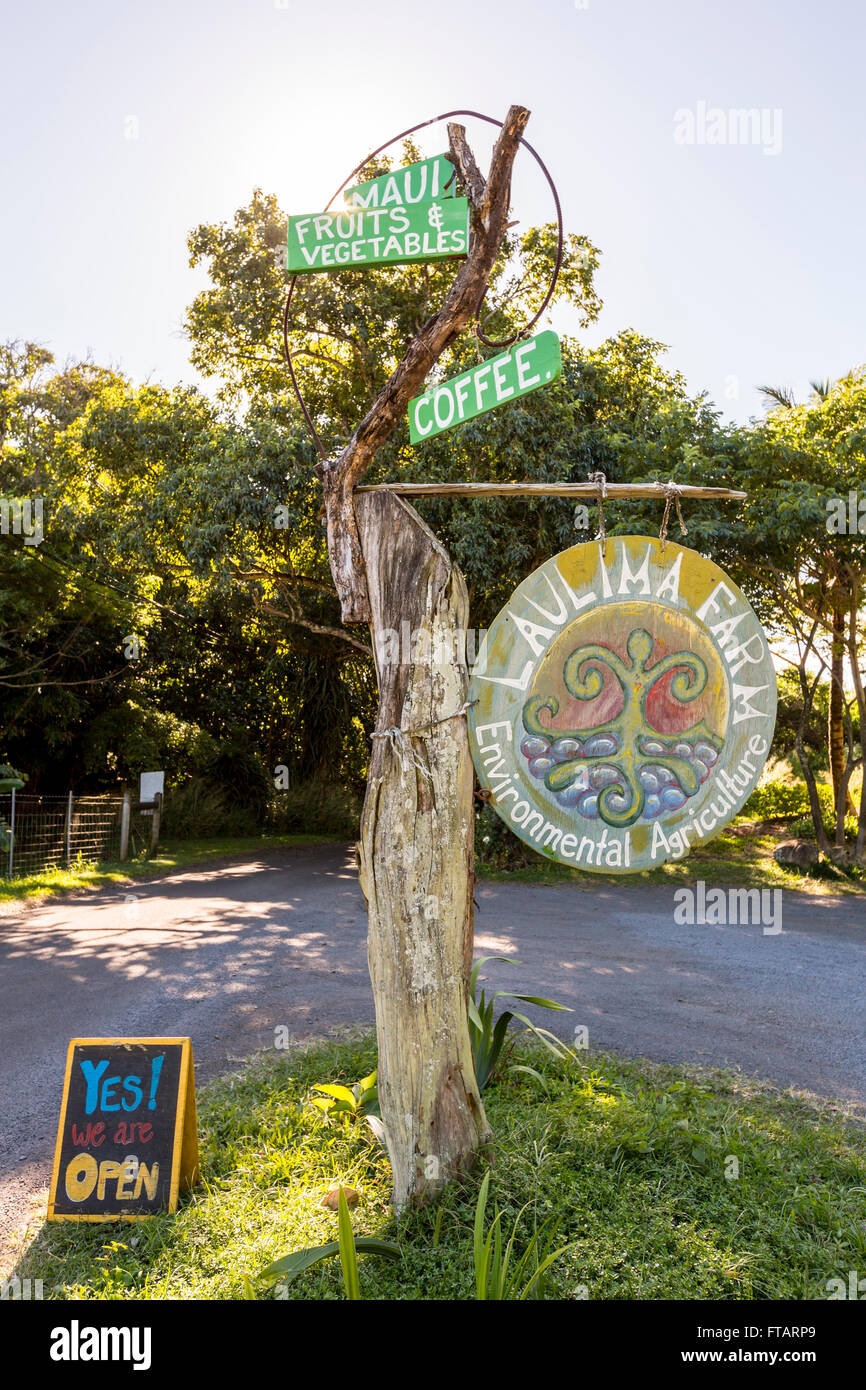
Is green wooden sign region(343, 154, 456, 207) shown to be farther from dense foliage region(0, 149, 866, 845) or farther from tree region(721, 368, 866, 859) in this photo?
tree region(721, 368, 866, 859)

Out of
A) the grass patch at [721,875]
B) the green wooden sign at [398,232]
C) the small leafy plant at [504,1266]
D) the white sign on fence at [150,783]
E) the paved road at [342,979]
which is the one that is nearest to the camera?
the small leafy plant at [504,1266]

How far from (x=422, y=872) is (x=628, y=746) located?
0.91m

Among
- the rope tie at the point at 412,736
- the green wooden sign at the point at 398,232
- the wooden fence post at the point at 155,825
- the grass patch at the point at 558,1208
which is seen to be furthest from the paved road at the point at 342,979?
the wooden fence post at the point at 155,825

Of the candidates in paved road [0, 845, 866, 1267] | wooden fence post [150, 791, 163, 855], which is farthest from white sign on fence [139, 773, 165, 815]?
paved road [0, 845, 866, 1267]

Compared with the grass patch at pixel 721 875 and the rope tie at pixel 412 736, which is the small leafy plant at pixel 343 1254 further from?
the grass patch at pixel 721 875

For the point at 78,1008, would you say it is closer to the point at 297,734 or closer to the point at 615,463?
the point at 615,463

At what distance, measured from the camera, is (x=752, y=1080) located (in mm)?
5191

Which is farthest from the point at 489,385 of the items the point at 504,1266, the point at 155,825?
the point at 155,825

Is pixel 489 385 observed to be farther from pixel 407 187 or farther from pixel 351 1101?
pixel 351 1101

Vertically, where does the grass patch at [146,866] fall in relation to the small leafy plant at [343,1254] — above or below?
below

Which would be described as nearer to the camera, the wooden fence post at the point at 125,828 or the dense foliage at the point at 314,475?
the dense foliage at the point at 314,475

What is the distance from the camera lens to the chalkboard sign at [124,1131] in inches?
145

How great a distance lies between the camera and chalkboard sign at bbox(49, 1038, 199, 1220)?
12.1 feet
